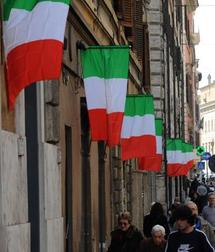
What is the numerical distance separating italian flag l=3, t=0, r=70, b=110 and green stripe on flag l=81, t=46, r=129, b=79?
15.8 ft

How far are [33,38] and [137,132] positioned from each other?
921 centimetres

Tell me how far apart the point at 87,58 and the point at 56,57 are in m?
5.34

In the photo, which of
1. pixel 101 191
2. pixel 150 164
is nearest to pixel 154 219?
pixel 101 191

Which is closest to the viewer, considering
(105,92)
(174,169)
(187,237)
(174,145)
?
(187,237)

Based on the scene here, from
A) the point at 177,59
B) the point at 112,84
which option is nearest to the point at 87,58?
the point at 112,84

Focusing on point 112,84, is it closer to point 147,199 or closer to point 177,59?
point 147,199

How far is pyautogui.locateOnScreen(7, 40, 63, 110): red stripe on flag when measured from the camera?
818 centimetres

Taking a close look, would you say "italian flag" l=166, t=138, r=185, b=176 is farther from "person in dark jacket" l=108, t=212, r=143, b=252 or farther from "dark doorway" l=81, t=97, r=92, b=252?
"person in dark jacket" l=108, t=212, r=143, b=252

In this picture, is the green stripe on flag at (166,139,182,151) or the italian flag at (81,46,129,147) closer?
the italian flag at (81,46,129,147)

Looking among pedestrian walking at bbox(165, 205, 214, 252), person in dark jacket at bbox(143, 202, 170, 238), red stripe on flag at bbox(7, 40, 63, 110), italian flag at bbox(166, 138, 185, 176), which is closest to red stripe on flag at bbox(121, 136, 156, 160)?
person in dark jacket at bbox(143, 202, 170, 238)

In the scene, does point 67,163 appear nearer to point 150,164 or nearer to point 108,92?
point 108,92

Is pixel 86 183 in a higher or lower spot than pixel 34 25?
lower

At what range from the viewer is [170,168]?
3088 centimetres

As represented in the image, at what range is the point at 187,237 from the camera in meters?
8.91
